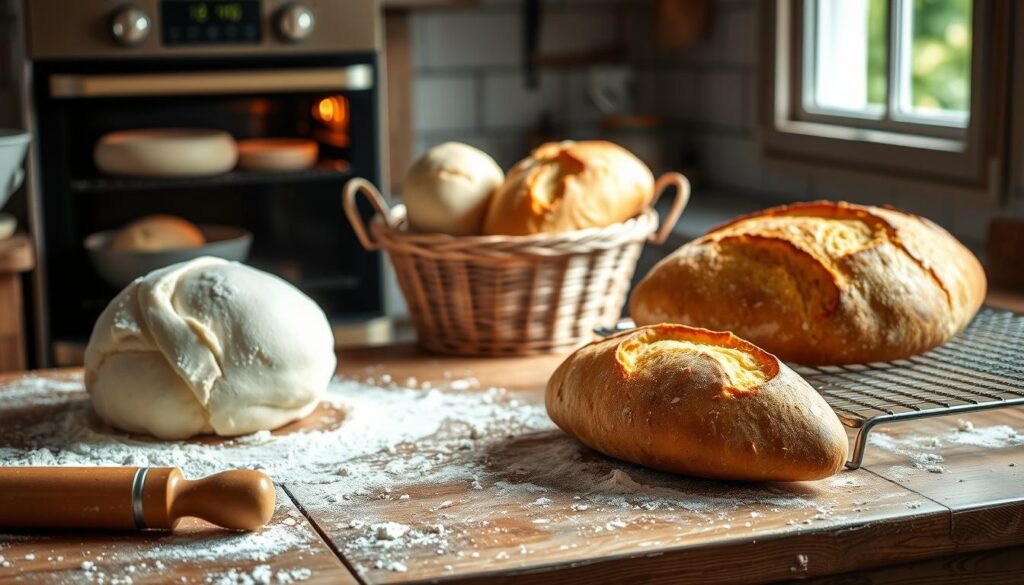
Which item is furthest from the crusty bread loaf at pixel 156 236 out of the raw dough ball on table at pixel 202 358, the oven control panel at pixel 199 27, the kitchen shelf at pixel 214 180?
the raw dough ball on table at pixel 202 358

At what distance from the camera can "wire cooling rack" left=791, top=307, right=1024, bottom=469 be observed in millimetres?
1032

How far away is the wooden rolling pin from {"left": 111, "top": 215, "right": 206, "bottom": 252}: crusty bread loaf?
1.29 m

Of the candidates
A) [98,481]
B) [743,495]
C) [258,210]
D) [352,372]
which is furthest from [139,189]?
[743,495]

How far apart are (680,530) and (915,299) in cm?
48

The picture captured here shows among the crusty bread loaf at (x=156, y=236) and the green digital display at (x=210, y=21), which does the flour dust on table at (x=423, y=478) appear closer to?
the crusty bread loaf at (x=156, y=236)

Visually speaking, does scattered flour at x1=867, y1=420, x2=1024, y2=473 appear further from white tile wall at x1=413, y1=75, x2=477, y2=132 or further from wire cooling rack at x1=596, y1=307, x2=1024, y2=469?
white tile wall at x1=413, y1=75, x2=477, y2=132

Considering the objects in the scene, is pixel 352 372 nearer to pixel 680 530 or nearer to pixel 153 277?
pixel 153 277

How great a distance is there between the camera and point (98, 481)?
3.04 ft

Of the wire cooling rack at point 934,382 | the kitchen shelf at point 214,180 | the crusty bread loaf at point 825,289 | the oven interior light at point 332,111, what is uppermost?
the oven interior light at point 332,111

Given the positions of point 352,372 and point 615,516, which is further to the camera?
point 352,372

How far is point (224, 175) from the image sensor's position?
7.63ft

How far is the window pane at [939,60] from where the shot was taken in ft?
7.30

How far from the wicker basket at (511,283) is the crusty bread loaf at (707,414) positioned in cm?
36

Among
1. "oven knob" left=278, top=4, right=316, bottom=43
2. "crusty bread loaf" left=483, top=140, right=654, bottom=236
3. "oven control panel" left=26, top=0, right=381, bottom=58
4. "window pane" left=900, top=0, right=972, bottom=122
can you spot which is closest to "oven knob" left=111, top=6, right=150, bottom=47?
"oven control panel" left=26, top=0, right=381, bottom=58
